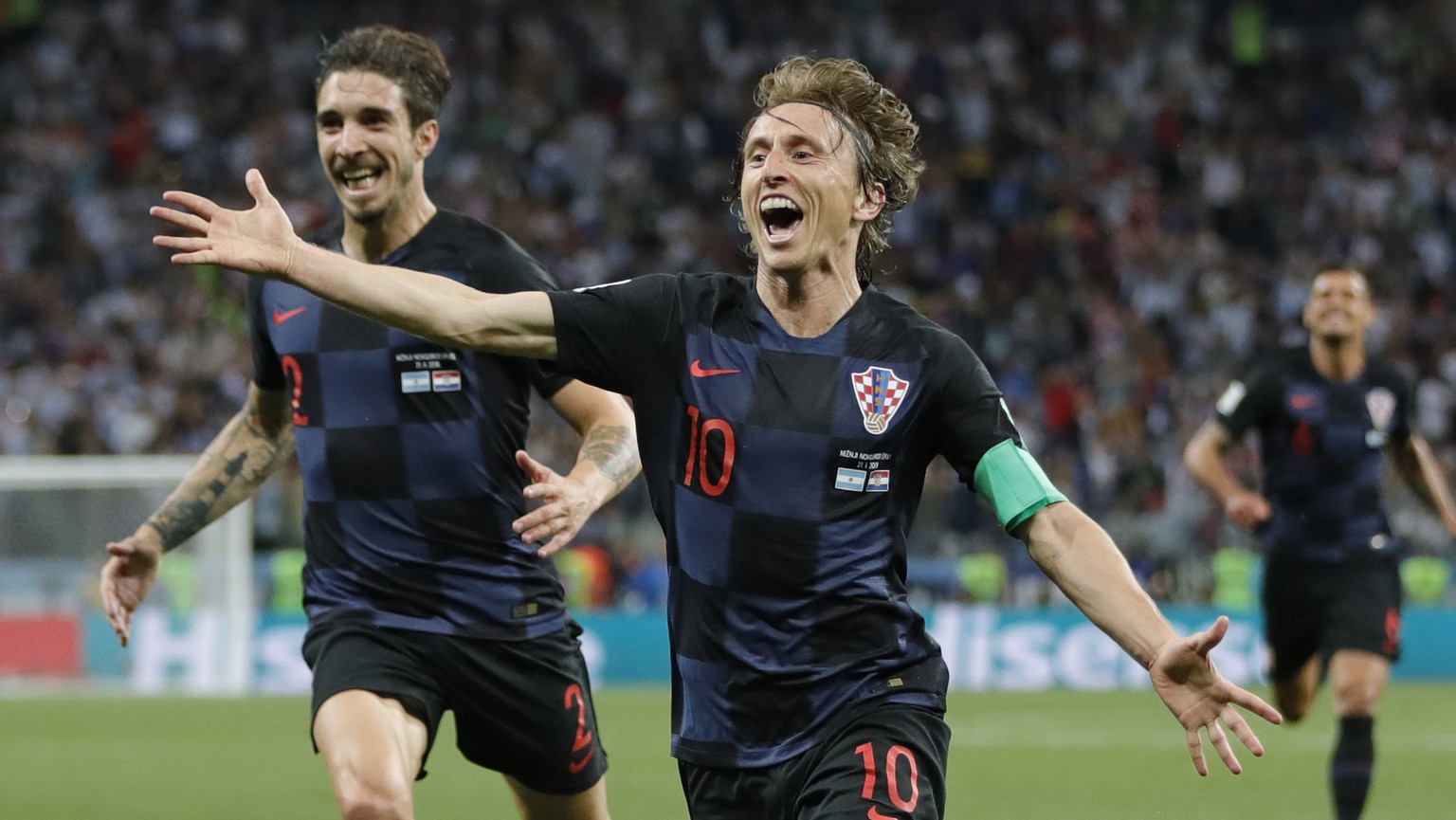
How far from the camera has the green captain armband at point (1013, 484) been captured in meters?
4.19

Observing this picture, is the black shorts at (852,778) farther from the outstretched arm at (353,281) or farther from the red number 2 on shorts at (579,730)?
the red number 2 on shorts at (579,730)

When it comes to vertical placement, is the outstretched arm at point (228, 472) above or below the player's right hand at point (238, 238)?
below

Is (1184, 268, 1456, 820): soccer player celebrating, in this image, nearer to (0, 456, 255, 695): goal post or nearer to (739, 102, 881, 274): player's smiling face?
(739, 102, 881, 274): player's smiling face

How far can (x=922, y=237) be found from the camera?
23.6 m

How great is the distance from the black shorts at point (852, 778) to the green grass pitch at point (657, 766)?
5578 mm

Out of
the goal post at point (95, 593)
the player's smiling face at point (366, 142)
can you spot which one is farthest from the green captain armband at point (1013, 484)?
the goal post at point (95, 593)

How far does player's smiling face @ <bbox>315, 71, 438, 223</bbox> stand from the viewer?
18.1ft

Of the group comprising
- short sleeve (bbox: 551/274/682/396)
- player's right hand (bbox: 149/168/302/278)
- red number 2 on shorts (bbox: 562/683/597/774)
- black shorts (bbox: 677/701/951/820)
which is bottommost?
red number 2 on shorts (bbox: 562/683/597/774)

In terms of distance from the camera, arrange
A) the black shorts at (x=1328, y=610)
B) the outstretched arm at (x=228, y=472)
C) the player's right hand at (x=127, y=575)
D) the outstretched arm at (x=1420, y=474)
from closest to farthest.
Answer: the player's right hand at (x=127, y=575) → the outstretched arm at (x=228, y=472) → the black shorts at (x=1328, y=610) → the outstretched arm at (x=1420, y=474)

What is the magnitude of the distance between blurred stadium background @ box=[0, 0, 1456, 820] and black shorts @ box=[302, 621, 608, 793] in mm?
6368

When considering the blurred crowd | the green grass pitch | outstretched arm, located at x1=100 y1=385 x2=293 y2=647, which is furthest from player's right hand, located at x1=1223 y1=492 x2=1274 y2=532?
the blurred crowd

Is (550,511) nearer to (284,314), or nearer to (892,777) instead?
(892,777)

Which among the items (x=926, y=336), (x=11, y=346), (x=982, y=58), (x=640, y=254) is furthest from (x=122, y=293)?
(x=926, y=336)

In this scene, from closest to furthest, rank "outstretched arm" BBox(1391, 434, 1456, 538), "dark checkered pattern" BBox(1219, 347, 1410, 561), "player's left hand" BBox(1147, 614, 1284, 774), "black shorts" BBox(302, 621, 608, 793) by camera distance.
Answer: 1. "player's left hand" BBox(1147, 614, 1284, 774)
2. "black shorts" BBox(302, 621, 608, 793)
3. "dark checkered pattern" BBox(1219, 347, 1410, 561)
4. "outstretched arm" BBox(1391, 434, 1456, 538)
